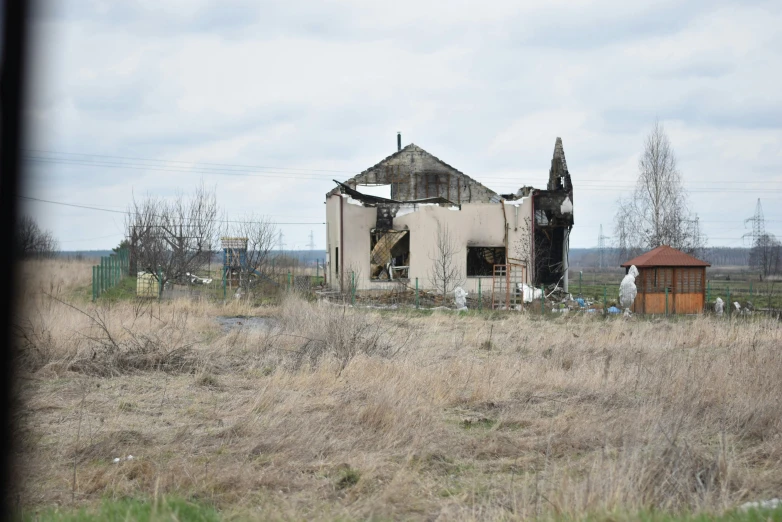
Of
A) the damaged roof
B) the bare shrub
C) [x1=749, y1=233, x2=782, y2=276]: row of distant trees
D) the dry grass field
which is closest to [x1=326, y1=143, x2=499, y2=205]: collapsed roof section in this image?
the damaged roof

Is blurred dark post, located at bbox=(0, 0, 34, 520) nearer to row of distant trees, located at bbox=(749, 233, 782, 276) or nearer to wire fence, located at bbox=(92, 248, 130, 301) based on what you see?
wire fence, located at bbox=(92, 248, 130, 301)

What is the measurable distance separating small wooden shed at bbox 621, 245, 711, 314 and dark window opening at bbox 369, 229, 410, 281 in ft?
31.7

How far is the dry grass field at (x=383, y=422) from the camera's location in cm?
570

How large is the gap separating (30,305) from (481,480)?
11.3 metres

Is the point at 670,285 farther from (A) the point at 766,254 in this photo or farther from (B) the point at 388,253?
(A) the point at 766,254

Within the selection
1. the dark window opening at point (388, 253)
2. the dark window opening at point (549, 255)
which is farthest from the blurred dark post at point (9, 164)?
the dark window opening at point (549, 255)

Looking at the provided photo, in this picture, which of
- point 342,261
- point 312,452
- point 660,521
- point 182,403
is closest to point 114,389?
point 182,403

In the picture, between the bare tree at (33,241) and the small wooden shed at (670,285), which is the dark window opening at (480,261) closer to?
the small wooden shed at (670,285)

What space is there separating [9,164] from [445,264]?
689 inches

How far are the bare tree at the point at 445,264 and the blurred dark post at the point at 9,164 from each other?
51.1 ft

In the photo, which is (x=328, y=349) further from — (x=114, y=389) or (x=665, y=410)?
(x=665, y=410)

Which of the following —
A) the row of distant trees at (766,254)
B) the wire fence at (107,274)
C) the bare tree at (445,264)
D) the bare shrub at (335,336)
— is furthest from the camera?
the row of distant trees at (766,254)

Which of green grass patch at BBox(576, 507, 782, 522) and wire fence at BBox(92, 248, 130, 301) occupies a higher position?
wire fence at BBox(92, 248, 130, 301)

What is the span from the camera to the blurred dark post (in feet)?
23.2
